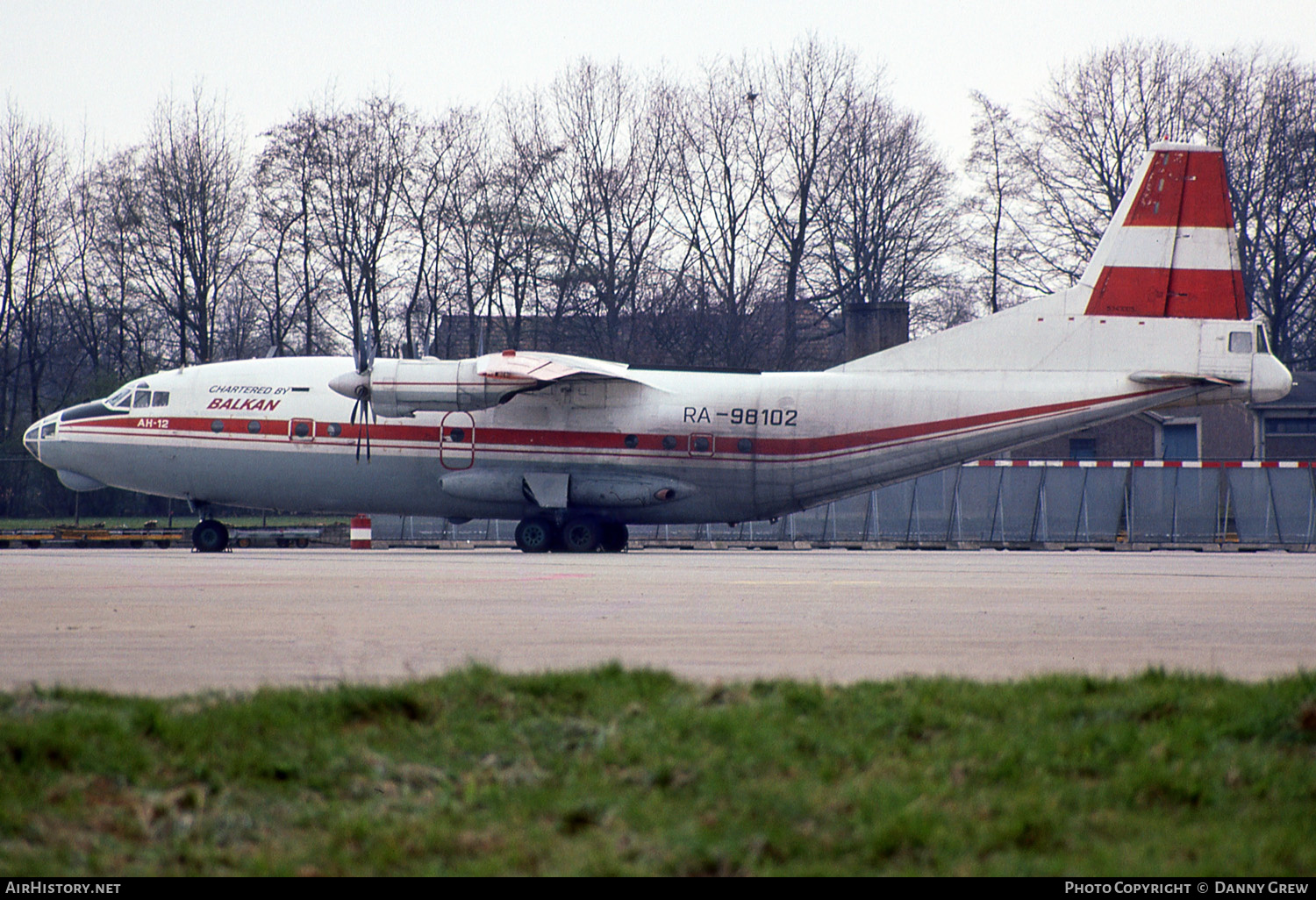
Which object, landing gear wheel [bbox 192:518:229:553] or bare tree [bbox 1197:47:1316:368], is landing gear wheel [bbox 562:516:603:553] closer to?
landing gear wheel [bbox 192:518:229:553]

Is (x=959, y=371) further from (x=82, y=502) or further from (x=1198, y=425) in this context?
(x=82, y=502)

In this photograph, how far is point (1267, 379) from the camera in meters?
21.8

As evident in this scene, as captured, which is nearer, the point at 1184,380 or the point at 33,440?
the point at 1184,380

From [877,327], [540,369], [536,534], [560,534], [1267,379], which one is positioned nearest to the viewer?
[1267,379]

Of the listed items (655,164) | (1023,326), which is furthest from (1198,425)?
(1023,326)

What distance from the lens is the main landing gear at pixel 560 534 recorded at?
81.4 feet

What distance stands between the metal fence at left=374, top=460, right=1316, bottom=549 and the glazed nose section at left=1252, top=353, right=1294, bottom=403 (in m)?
10.3

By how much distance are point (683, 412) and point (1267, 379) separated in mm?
11155

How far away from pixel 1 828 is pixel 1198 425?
50.5 metres

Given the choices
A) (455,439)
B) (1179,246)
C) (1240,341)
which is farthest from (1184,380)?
(455,439)

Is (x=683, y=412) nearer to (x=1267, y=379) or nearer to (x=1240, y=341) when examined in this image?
(x=1240, y=341)

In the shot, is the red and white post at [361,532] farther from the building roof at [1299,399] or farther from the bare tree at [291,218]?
the building roof at [1299,399]

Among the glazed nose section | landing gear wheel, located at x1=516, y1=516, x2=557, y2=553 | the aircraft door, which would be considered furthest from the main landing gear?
the glazed nose section

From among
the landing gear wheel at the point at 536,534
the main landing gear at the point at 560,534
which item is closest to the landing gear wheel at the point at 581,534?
the main landing gear at the point at 560,534
